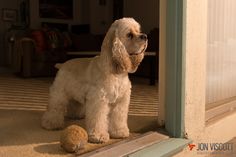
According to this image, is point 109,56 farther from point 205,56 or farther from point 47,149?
point 205,56

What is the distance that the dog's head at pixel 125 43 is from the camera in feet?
7.37

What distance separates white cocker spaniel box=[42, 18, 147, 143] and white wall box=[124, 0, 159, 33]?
6049mm

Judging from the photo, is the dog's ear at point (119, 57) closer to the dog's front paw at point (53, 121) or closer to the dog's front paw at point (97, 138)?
the dog's front paw at point (97, 138)

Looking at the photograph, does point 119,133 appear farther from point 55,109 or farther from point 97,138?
point 55,109

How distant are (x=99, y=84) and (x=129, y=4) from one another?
7.03 meters

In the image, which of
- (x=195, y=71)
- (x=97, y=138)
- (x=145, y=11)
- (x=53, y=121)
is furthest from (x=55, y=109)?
(x=145, y=11)

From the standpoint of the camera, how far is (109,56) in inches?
90.0

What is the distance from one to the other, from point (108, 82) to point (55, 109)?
554 mm

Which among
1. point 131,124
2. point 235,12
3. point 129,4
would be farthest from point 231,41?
point 129,4

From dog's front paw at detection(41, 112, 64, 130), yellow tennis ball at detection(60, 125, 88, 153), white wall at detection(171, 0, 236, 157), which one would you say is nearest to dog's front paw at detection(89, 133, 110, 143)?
yellow tennis ball at detection(60, 125, 88, 153)

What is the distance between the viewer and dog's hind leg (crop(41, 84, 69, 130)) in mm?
2607

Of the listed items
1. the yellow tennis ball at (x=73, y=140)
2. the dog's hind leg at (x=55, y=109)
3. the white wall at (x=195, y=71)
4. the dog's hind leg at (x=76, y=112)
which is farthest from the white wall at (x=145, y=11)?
the yellow tennis ball at (x=73, y=140)

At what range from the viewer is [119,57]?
2.22 meters

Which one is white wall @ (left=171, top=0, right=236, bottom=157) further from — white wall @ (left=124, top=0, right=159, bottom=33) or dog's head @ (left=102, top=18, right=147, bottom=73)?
white wall @ (left=124, top=0, right=159, bottom=33)
